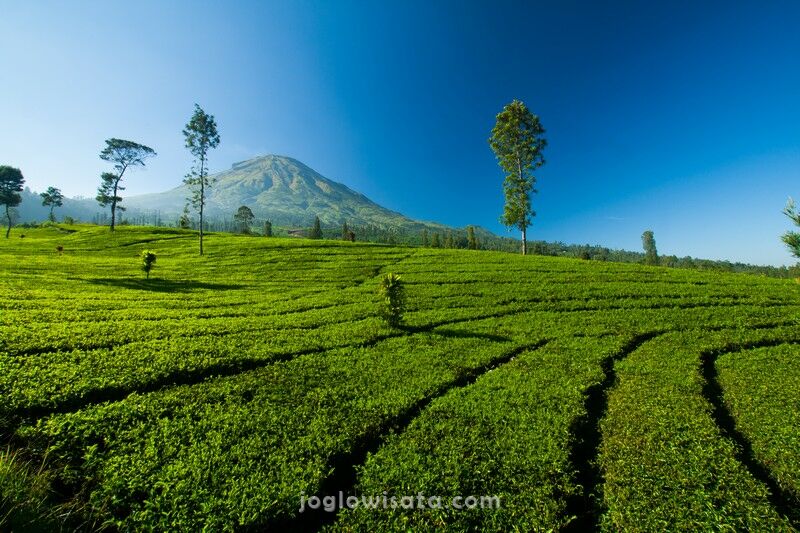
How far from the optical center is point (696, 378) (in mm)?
11930

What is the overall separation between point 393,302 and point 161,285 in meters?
21.3

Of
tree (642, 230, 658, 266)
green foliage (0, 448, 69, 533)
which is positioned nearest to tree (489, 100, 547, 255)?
green foliage (0, 448, 69, 533)

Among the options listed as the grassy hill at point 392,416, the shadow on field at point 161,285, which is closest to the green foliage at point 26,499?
the grassy hill at point 392,416

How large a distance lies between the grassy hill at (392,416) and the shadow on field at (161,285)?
5.66 metres

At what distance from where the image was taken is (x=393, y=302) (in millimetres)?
18234

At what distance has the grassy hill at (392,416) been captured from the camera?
6230mm

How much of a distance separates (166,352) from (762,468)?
17.5m

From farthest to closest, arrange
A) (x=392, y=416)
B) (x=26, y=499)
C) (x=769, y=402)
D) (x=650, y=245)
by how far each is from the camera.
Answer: (x=650, y=245)
(x=769, y=402)
(x=392, y=416)
(x=26, y=499)

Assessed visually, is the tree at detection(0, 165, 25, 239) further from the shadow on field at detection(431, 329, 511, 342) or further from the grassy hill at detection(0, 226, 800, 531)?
the shadow on field at detection(431, 329, 511, 342)

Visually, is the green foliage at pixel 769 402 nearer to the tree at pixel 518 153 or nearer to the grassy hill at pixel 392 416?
the grassy hill at pixel 392 416

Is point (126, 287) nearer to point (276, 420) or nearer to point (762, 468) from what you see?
point (276, 420)

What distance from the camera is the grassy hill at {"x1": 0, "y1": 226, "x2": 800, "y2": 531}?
20.4 feet

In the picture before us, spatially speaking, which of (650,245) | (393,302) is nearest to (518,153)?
(393,302)

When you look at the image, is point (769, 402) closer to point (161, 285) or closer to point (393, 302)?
point (393, 302)
